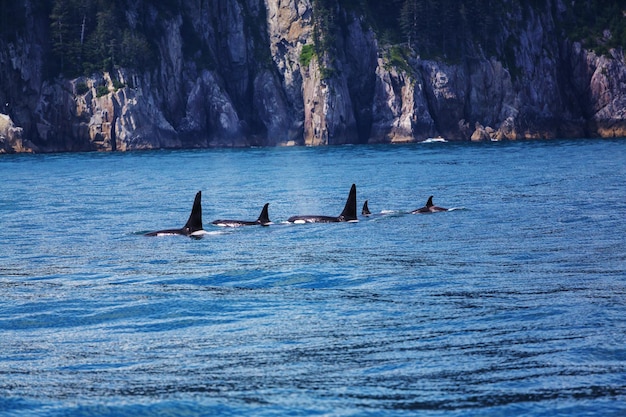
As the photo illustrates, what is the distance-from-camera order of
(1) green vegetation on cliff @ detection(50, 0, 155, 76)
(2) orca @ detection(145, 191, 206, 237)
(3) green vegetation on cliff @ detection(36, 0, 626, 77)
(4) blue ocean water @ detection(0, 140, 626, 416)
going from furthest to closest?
(3) green vegetation on cliff @ detection(36, 0, 626, 77) → (1) green vegetation on cliff @ detection(50, 0, 155, 76) → (2) orca @ detection(145, 191, 206, 237) → (4) blue ocean water @ detection(0, 140, 626, 416)

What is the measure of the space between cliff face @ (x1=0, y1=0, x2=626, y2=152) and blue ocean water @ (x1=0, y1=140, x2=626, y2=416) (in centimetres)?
12360

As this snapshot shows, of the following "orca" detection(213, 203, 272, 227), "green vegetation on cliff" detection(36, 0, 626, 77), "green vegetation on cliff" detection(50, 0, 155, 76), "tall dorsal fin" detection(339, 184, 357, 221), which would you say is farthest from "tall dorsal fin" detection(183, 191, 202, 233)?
"green vegetation on cliff" detection(36, 0, 626, 77)

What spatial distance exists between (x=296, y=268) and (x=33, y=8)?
158288mm

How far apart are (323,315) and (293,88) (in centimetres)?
16740

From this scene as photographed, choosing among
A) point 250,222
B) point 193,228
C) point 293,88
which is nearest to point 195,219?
point 193,228

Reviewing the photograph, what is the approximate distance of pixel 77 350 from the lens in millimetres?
16234

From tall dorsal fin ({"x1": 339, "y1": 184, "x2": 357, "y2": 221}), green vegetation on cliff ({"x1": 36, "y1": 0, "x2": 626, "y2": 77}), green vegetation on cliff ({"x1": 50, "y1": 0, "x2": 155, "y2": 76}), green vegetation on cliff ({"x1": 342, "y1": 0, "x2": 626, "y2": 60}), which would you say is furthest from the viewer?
green vegetation on cliff ({"x1": 342, "y1": 0, "x2": 626, "y2": 60})

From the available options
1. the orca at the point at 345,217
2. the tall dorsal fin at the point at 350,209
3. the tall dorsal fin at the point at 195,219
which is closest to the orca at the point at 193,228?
the tall dorsal fin at the point at 195,219

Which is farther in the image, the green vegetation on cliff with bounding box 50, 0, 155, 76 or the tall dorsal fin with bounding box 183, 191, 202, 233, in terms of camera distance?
the green vegetation on cliff with bounding box 50, 0, 155, 76

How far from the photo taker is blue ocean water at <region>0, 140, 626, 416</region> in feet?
42.1

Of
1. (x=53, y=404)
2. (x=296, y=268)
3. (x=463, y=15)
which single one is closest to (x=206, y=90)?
(x=463, y=15)

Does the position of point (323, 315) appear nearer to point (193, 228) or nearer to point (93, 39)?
point (193, 228)

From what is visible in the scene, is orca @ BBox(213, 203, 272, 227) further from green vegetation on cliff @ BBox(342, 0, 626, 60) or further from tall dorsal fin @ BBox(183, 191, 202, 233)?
green vegetation on cliff @ BBox(342, 0, 626, 60)

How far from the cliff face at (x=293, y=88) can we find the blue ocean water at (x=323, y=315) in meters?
124
